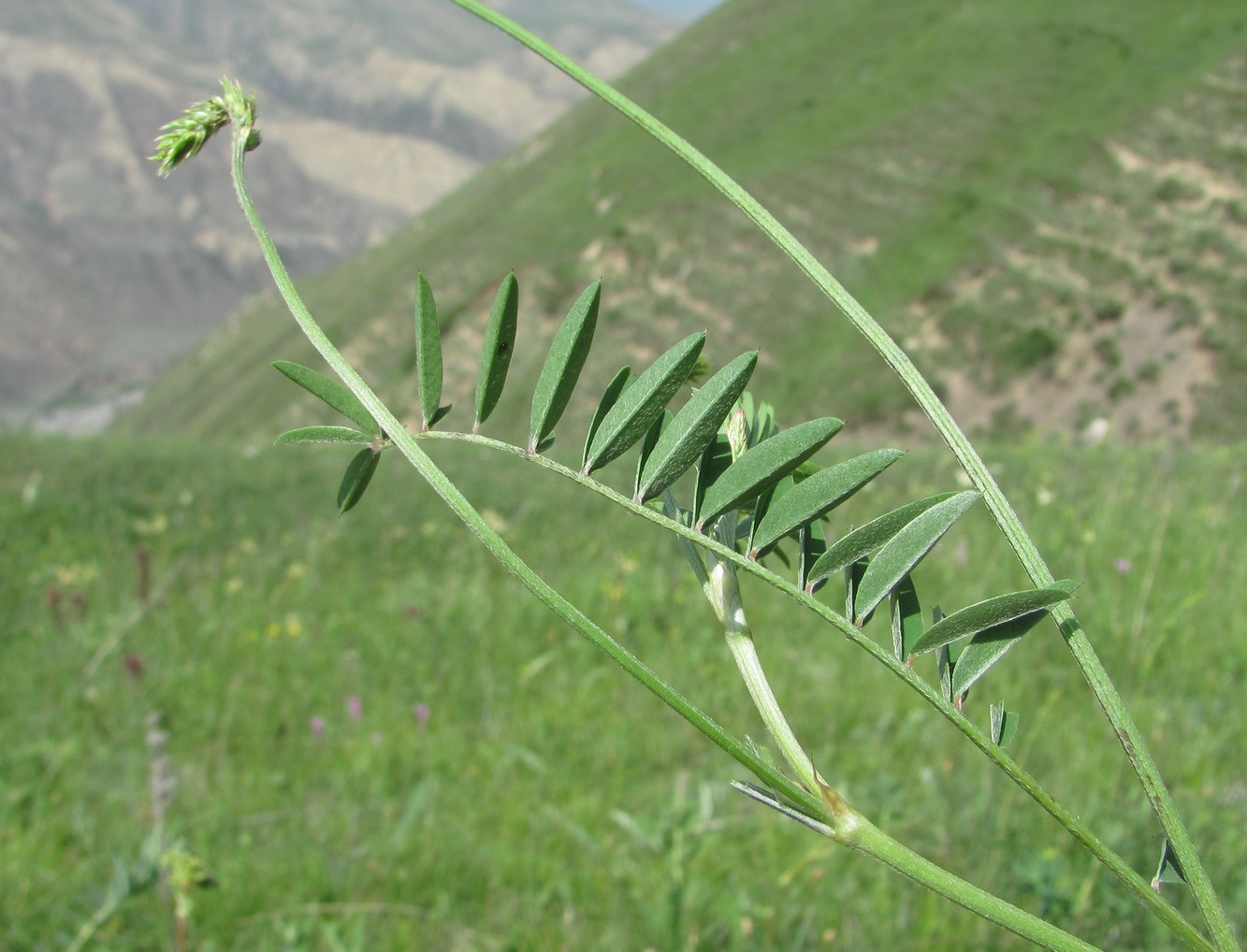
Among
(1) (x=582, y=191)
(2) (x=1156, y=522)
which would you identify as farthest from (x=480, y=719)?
(1) (x=582, y=191)

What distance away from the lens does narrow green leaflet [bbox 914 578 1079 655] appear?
35 centimetres

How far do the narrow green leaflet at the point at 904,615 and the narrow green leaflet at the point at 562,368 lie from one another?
0.57ft

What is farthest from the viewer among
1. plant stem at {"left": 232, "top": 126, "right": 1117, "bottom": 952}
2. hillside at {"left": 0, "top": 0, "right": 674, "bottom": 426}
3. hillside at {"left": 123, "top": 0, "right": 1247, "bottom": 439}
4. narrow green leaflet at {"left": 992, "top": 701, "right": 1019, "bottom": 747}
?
hillside at {"left": 0, "top": 0, "right": 674, "bottom": 426}

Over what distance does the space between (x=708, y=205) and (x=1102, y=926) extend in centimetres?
3849

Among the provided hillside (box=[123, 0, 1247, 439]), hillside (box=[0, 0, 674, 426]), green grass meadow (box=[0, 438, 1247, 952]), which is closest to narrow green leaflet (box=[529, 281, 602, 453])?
green grass meadow (box=[0, 438, 1247, 952])

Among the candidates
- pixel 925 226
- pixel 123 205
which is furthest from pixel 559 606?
pixel 123 205

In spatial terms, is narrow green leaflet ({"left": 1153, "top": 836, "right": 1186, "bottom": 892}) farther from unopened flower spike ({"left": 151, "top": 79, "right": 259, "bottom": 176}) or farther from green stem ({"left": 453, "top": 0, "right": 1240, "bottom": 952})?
unopened flower spike ({"left": 151, "top": 79, "right": 259, "bottom": 176})

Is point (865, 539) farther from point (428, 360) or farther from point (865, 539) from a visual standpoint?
point (428, 360)

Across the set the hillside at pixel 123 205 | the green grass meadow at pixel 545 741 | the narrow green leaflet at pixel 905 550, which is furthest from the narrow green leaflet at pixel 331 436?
the hillside at pixel 123 205

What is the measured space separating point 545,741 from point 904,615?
2.40 meters

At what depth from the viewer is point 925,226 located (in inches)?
1366

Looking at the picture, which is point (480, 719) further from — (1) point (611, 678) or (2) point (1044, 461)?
(2) point (1044, 461)

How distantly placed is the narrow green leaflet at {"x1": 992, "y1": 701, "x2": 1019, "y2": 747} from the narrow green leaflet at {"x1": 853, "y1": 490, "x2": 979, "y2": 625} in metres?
0.07

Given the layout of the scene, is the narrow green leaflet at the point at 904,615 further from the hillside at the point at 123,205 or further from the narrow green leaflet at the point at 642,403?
the hillside at the point at 123,205
